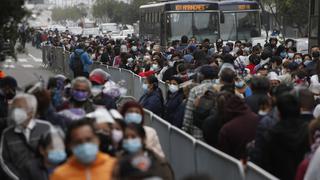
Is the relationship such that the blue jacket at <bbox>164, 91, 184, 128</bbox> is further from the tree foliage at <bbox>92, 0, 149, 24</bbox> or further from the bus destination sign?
the tree foliage at <bbox>92, 0, 149, 24</bbox>

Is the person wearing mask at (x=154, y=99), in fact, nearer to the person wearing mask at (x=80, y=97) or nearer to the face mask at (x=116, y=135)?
the person wearing mask at (x=80, y=97)

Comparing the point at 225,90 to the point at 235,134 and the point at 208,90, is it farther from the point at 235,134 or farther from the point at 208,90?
the point at 235,134

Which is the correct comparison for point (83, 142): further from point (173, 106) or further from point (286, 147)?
point (173, 106)

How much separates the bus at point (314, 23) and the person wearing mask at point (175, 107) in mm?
14036

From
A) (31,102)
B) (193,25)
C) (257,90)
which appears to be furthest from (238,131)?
(193,25)

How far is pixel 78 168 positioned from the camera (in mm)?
6660

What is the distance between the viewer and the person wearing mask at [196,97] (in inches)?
448

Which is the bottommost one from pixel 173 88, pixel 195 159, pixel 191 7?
pixel 195 159

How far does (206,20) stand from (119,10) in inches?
3346

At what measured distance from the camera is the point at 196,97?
11406 mm

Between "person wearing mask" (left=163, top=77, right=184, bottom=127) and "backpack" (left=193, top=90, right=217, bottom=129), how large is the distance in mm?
1300

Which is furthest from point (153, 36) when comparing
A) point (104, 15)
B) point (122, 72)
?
point (104, 15)

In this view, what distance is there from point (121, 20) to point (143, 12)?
77.6 m

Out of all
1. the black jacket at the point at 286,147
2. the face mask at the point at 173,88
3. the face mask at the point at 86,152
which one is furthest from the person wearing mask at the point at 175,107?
the face mask at the point at 86,152
